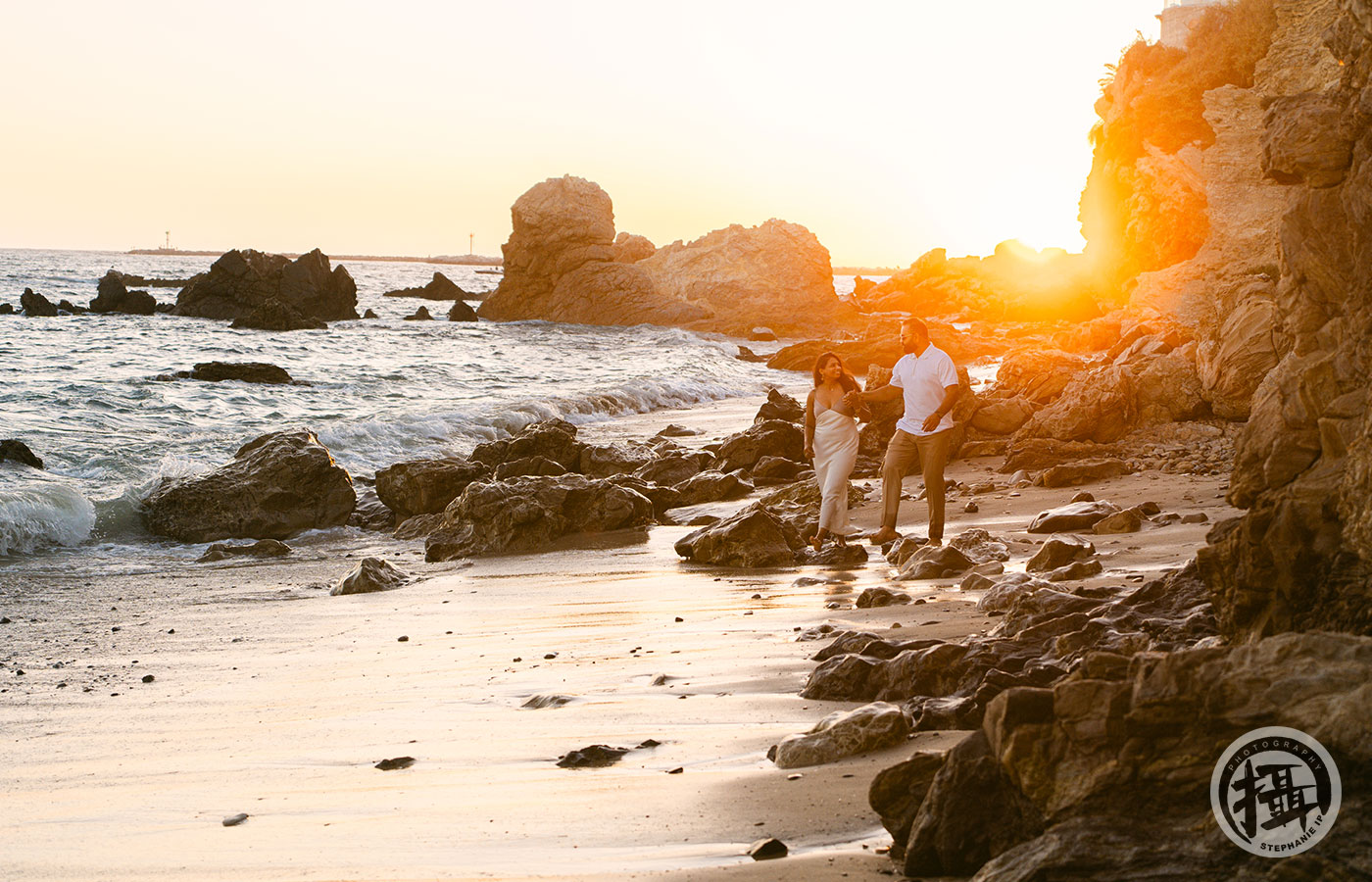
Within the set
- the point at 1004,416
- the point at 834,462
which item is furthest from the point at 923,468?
the point at 1004,416

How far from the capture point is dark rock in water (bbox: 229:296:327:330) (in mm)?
50219

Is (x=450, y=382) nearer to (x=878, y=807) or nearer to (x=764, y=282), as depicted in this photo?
(x=878, y=807)

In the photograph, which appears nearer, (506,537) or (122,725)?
(122,725)

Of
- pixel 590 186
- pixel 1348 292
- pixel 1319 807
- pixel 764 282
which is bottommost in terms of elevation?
pixel 1319 807

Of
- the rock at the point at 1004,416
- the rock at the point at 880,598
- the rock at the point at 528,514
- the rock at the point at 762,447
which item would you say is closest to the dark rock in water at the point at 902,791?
the rock at the point at 880,598

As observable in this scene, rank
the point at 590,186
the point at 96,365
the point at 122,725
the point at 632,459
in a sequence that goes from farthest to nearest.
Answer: the point at 590,186, the point at 96,365, the point at 632,459, the point at 122,725

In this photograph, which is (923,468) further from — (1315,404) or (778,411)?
(778,411)

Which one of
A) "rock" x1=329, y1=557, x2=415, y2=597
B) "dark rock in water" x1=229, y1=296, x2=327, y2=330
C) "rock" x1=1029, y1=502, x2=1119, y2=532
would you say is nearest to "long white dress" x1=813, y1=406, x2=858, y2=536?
"rock" x1=1029, y1=502, x2=1119, y2=532

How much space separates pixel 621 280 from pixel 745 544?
5861cm

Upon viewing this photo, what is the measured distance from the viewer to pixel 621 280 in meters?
66.6

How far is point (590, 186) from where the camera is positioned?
69.6 m

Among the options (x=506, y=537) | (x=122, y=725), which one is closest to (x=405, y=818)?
(x=122, y=725)

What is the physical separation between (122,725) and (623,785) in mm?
2814

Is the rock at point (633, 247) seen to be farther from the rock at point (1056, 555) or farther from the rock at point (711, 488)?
the rock at point (1056, 555)
